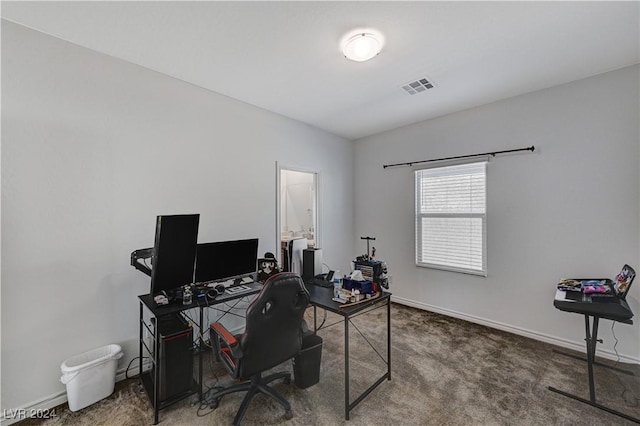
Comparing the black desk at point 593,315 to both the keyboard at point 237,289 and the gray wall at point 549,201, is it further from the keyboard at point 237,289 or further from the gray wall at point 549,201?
the keyboard at point 237,289

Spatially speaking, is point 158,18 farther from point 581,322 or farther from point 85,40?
point 581,322

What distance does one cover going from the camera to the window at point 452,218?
3.45 metres

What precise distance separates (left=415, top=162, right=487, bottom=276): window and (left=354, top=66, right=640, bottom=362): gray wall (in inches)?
4.9

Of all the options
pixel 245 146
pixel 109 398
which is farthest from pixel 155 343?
pixel 245 146

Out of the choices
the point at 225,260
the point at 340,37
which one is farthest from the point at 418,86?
the point at 225,260

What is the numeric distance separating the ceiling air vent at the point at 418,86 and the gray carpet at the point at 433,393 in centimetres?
287

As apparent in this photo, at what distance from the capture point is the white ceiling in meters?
1.78

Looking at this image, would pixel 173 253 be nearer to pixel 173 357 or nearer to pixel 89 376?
pixel 173 357

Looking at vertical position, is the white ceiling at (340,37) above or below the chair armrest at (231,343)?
above

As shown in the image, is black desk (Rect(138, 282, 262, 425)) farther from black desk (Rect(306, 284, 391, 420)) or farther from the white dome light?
the white dome light

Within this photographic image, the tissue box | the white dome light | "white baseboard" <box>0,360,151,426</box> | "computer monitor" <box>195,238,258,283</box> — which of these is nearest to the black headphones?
"computer monitor" <box>195,238,258,283</box>

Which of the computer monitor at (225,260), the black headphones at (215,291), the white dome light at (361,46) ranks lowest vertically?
the black headphones at (215,291)

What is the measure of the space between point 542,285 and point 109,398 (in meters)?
4.35

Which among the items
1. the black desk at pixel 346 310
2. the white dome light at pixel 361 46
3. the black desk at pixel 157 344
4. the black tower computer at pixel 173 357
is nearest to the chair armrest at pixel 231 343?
the black desk at pixel 157 344
